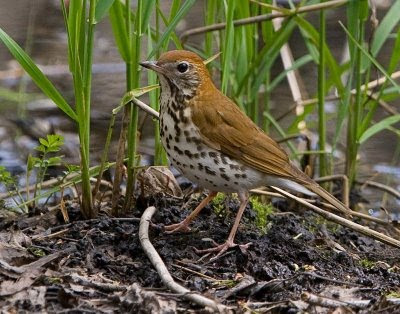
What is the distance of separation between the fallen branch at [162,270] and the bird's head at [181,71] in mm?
690

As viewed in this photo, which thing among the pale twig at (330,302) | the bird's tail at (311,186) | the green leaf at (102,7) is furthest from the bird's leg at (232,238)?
the green leaf at (102,7)

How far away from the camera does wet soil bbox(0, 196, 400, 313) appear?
4207mm

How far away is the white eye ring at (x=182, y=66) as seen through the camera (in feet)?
17.3

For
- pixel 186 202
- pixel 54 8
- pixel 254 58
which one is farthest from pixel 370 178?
pixel 54 8

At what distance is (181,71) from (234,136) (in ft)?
1.50

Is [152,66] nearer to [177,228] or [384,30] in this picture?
[177,228]

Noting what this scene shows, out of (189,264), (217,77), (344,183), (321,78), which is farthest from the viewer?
(217,77)

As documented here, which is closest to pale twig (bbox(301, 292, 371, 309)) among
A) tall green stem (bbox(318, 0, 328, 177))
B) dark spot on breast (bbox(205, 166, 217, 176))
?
dark spot on breast (bbox(205, 166, 217, 176))

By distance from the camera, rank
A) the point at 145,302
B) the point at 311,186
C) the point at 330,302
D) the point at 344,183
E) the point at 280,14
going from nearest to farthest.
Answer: the point at 145,302 → the point at 330,302 → the point at 311,186 → the point at 280,14 → the point at 344,183

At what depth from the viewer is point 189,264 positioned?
4.84 m

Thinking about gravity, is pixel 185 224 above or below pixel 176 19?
below

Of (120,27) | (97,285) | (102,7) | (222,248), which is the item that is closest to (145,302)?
(97,285)

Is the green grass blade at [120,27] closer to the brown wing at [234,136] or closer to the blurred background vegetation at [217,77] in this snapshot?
the blurred background vegetation at [217,77]

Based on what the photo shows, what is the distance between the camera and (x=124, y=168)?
5590 millimetres
